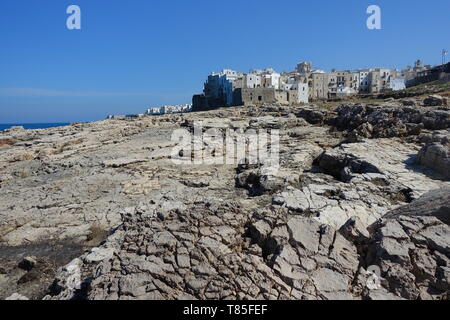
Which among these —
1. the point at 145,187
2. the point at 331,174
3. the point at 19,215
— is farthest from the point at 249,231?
the point at 19,215

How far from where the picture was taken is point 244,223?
652 centimetres

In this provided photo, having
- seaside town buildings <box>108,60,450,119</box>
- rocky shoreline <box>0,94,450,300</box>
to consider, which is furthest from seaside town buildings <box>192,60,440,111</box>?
rocky shoreline <box>0,94,450,300</box>

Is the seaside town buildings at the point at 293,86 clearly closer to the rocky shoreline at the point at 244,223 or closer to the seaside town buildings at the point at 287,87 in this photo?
the seaside town buildings at the point at 287,87

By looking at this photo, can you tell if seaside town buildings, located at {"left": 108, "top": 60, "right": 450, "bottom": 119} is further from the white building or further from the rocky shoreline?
the rocky shoreline

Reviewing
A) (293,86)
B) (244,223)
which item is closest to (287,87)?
(293,86)

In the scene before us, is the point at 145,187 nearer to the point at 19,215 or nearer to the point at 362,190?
the point at 19,215

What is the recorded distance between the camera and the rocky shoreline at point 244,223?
15.8ft

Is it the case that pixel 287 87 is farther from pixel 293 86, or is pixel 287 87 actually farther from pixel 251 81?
pixel 251 81

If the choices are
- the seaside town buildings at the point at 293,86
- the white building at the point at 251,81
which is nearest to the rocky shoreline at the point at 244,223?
the seaside town buildings at the point at 293,86

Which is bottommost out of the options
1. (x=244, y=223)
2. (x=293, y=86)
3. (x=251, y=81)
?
(x=244, y=223)

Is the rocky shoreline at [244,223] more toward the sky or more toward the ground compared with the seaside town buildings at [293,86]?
more toward the ground

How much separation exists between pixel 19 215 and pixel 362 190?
12835 mm

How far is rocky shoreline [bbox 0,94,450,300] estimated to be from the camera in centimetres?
481
